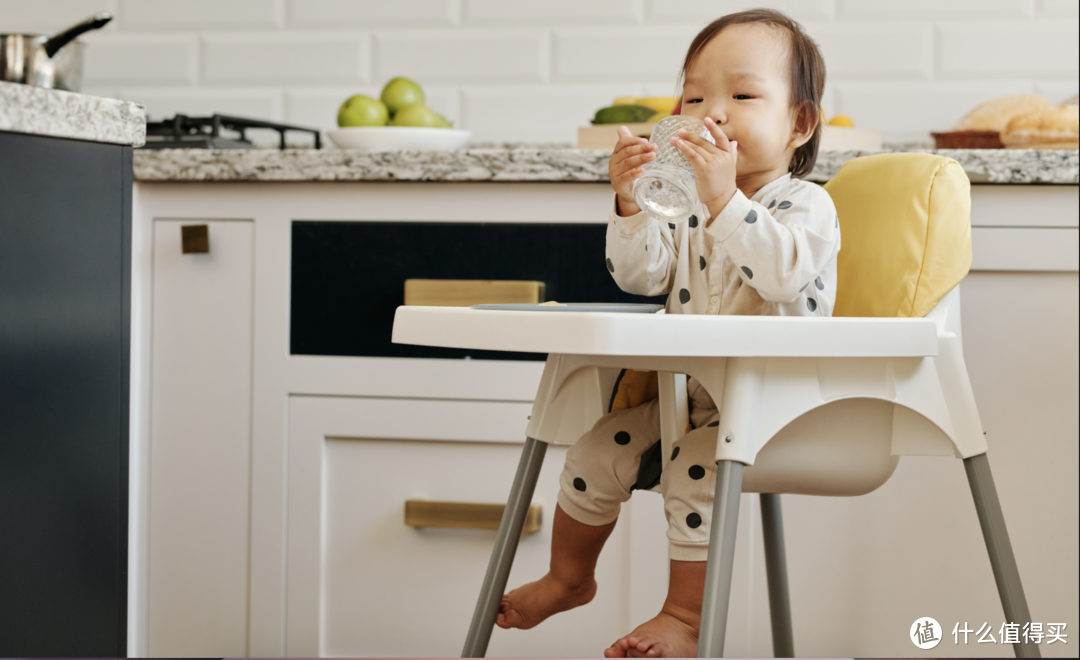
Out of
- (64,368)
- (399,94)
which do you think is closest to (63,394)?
(64,368)

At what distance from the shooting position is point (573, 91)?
5.95 feet

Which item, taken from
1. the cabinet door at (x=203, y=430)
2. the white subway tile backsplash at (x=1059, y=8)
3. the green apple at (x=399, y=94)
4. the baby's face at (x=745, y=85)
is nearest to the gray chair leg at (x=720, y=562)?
the baby's face at (x=745, y=85)

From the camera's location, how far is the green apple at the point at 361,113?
5.06 ft

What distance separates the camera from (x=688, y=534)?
2.59ft

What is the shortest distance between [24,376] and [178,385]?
0.67 m

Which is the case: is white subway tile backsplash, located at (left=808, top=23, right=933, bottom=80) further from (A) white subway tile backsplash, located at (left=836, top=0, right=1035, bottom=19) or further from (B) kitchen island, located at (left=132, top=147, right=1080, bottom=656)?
(B) kitchen island, located at (left=132, top=147, right=1080, bottom=656)

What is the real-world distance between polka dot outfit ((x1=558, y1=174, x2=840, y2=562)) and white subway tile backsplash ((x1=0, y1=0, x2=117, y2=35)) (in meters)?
1.53

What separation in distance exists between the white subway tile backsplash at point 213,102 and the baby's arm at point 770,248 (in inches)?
53.1

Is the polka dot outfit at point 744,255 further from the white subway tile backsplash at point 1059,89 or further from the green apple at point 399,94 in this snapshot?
the white subway tile backsplash at point 1059,89

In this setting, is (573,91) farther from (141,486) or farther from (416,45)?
(141,486)

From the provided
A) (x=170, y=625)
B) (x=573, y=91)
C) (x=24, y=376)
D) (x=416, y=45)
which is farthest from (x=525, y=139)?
(x=24, y=376)

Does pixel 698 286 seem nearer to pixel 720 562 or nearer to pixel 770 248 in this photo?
pixel 770 248

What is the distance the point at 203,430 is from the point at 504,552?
2.33 ft

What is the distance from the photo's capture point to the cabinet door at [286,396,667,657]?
1.30m
